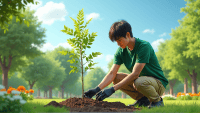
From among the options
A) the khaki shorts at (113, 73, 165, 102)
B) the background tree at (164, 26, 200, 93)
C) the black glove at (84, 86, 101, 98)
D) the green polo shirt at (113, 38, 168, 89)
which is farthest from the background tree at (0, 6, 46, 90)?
the background tree at (164, 26, 200, 93)

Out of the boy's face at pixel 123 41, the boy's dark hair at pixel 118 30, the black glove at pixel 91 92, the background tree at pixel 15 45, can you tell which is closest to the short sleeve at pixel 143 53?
the boy's face at pixel 123 41

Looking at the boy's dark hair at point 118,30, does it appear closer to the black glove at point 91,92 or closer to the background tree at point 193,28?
the black glove at point 91,92

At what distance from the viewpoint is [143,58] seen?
126 inches

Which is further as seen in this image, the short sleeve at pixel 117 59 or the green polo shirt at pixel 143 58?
the short sleeve at pixel 117 59

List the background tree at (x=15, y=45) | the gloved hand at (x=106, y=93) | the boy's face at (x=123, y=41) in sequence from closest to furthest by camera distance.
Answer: the gloved hand at (x=106, y=93), the boy's face at (x=123, y=41), the background tree at (x=15, y=45)

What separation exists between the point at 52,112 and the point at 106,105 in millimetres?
1198

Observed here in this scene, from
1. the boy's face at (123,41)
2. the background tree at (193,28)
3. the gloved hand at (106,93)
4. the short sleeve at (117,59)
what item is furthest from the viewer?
the background tree at (193,28)

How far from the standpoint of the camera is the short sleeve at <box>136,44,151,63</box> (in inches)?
126

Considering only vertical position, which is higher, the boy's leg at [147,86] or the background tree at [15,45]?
the background tree at [15,45]

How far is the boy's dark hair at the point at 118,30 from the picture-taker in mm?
3156

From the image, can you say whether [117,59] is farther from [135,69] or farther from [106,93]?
[106,93]

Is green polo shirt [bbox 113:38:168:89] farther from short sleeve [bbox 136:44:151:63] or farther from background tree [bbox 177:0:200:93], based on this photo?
background tree [bbox 177:0:200:93]

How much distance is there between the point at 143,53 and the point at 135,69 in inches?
14.2

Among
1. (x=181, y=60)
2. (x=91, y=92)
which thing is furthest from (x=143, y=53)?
(x=181, y=60)
